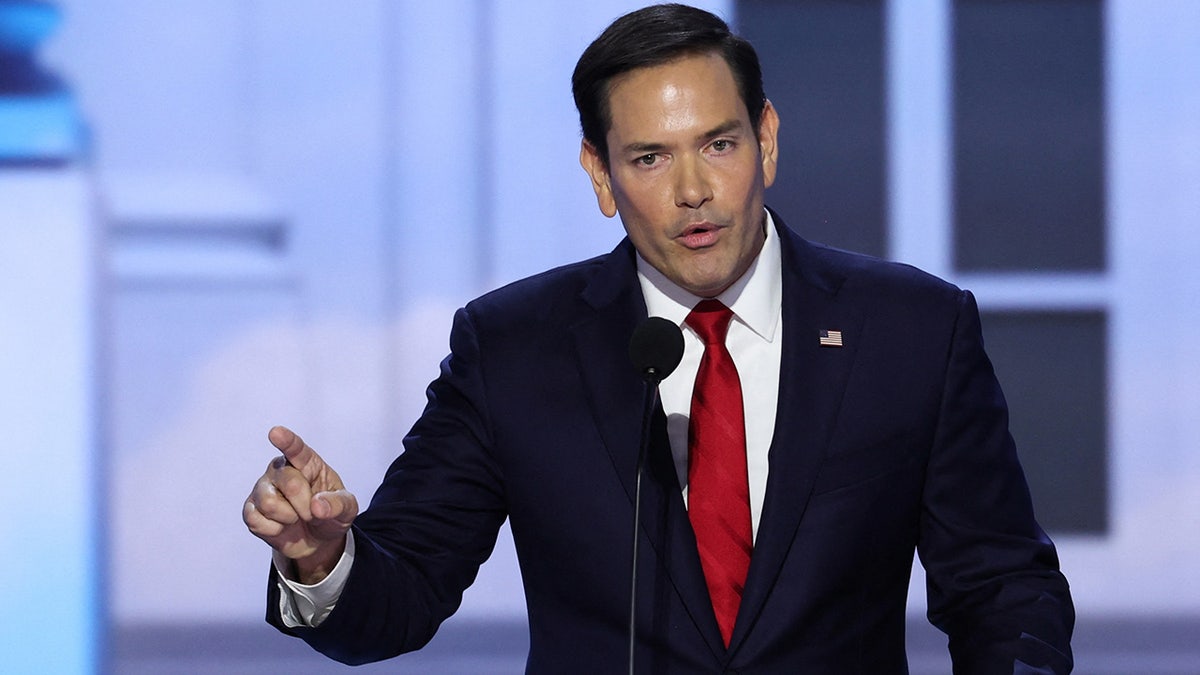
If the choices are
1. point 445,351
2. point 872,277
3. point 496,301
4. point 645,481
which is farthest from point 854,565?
point 445,351

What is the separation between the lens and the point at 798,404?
5.36 ft

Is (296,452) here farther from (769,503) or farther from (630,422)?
(769,503)

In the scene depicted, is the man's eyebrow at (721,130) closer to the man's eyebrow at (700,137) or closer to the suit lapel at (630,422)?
the man's eyebrow at (700,137)

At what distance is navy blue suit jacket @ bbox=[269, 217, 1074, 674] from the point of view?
5.15 feet

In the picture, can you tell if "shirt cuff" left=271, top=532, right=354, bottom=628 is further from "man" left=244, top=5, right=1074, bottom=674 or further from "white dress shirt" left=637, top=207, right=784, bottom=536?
"white dress shirt" left=637, top=207, right=784, bottom=536

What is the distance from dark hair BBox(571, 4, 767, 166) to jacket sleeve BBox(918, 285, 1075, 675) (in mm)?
400

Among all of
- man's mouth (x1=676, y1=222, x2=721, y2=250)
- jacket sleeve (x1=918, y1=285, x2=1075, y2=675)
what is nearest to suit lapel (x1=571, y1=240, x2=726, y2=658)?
man's mouth (x1=676, y1=222, x2=721, y2=250)

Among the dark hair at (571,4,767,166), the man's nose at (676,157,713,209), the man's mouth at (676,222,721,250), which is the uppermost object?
the dark hair at (571,4,767,166)

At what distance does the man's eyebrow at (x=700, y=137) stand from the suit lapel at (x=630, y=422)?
0.17 metres

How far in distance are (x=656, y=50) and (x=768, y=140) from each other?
0.71 ft

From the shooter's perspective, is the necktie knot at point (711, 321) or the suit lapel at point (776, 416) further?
the necktie knot at point (711, 321)

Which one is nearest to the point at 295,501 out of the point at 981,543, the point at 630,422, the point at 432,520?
the point at 432,520

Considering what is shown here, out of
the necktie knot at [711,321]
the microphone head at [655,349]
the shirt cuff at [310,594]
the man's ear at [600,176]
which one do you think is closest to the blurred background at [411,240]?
the man's ear at [600,176]

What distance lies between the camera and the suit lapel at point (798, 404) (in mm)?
1562
